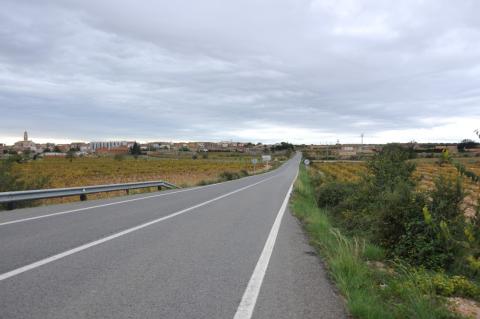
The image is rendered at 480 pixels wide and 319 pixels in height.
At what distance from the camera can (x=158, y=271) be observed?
559 cm

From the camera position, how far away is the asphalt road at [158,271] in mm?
4191

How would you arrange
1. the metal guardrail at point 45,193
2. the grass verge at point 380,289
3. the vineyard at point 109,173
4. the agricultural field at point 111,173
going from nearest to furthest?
the grass verge at point 380,289, the metal guardrail at point 45,193, the agricultural field at point 111,173, the vineyard at point 109,173

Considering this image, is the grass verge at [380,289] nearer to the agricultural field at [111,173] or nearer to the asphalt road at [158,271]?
the asphalt road at [158,271]

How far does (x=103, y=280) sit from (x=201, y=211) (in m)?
8.04

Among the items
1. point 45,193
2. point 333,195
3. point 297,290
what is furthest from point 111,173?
point 297,290

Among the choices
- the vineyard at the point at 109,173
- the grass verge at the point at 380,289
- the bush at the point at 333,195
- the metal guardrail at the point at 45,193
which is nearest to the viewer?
the grass verge at the point at 380,289

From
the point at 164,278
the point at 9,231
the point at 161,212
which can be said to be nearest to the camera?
the point at 164,278

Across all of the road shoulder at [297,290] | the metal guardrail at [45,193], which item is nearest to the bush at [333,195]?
the road shoulder at [297,290]

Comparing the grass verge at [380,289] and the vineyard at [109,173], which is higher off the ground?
the grass verge at [380,289]

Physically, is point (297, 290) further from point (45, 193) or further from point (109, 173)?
point (109, 173)

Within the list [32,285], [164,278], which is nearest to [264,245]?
[164,278]

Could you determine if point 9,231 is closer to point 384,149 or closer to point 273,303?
point 273,303

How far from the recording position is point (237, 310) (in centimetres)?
418

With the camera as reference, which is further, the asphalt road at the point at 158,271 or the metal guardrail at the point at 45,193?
the metal guardrail at the point at 45,193
